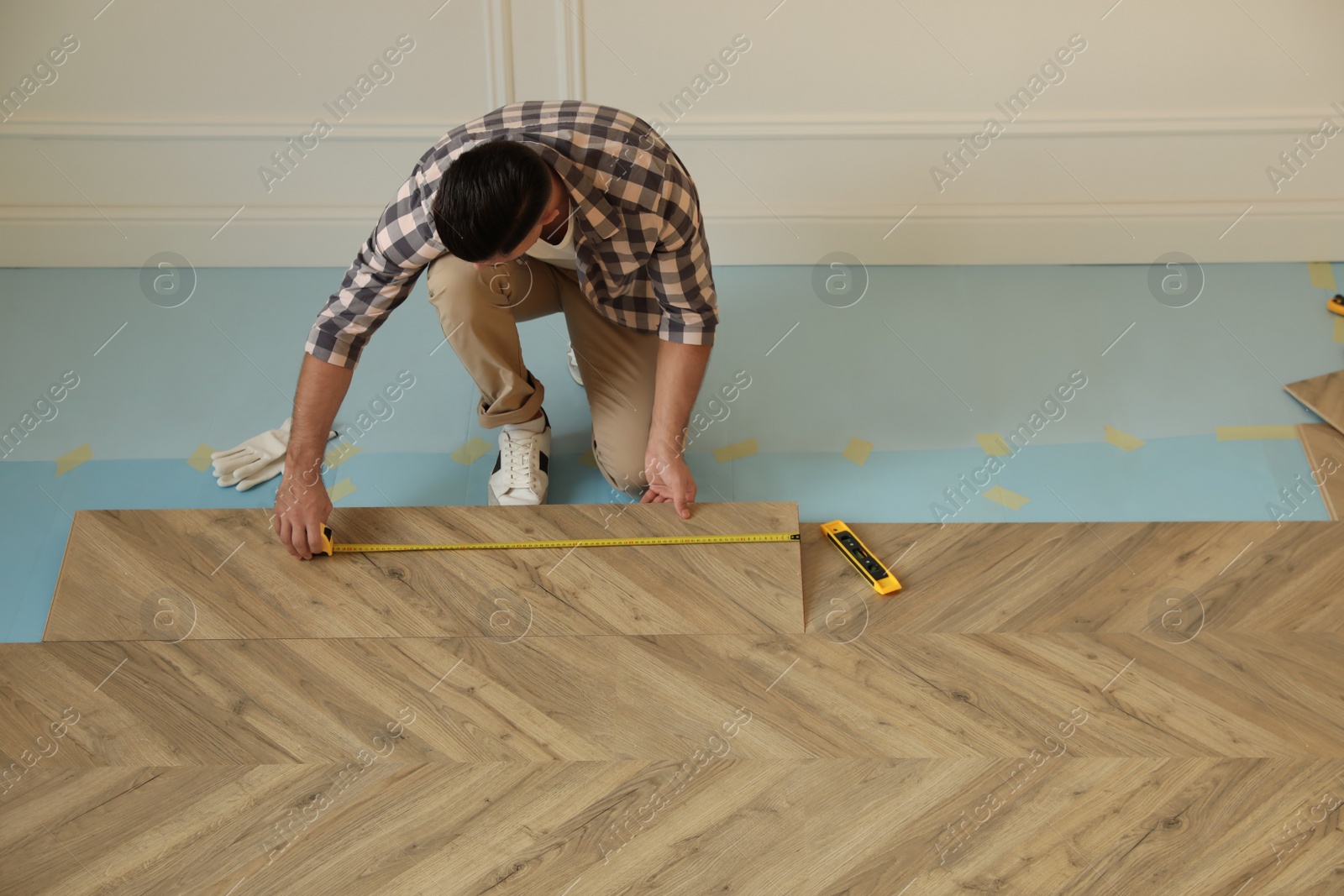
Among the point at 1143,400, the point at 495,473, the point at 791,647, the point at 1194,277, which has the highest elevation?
the point at 1194,277

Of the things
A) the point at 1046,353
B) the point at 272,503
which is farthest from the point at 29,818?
the point at 1046,353

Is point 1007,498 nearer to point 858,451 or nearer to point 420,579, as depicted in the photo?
point 858,451

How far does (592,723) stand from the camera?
1799 mm

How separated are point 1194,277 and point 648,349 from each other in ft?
5.54

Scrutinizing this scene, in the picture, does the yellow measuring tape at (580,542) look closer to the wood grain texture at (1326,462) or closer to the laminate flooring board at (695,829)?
the laminate flooring board at (695,829)

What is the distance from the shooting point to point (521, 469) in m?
2.36

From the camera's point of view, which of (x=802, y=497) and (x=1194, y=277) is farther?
(x=1194, y=277)

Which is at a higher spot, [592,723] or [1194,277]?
[1194,277]

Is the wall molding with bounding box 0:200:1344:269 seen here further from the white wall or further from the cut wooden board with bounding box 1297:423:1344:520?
the cut wooden board with bounding box 1297:423:1344:520

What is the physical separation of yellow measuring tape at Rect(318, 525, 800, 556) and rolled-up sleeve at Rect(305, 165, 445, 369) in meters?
0.37

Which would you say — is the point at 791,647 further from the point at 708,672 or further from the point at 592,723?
the point at 592,723

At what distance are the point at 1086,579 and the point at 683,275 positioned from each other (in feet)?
3.28

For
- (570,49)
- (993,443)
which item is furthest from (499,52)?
(993,443)

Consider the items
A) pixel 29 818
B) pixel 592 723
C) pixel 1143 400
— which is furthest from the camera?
Result: pixel 1143 400
